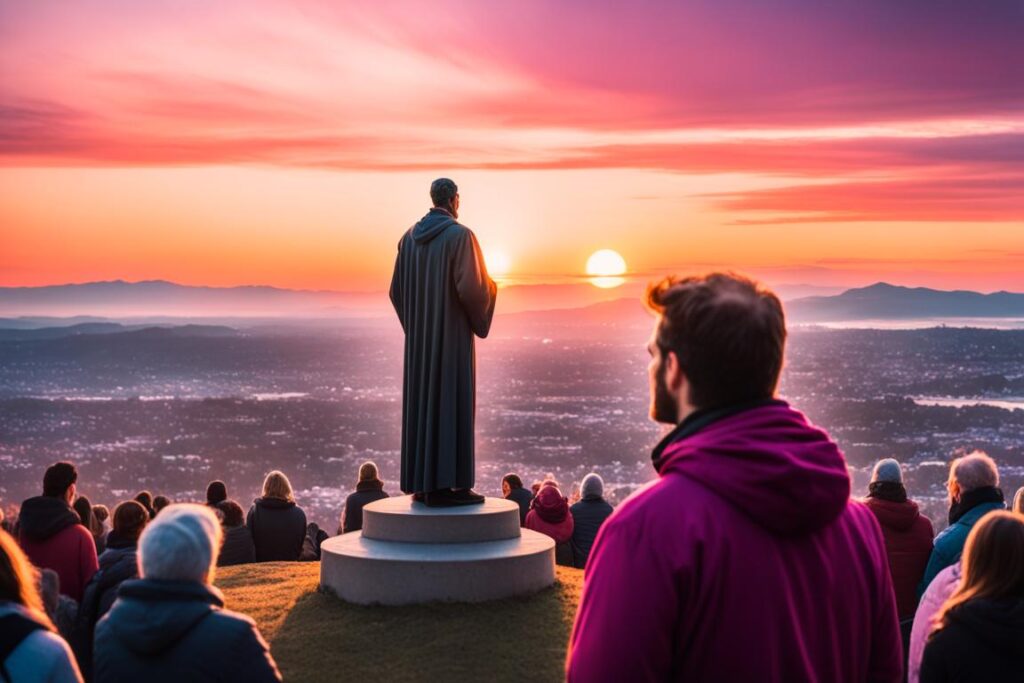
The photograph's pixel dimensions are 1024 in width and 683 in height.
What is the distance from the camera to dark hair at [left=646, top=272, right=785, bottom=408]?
2.91 metres

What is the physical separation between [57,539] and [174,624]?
4.83 metres

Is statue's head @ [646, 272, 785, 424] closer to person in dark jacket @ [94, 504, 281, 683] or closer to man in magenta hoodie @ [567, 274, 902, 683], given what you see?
man in magenta hoodie @ [567, 274, 902, 683]

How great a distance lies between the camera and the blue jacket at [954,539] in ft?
24.4

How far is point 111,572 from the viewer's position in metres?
7.25

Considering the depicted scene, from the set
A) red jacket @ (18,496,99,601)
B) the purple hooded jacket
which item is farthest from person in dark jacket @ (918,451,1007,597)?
red jacket @ (18,496,99,601)

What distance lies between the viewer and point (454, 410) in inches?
426

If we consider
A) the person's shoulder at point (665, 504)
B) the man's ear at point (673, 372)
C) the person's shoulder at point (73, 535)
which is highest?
the man's ear at point (673, 372)

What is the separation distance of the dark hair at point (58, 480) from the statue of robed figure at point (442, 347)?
3056 millimetres

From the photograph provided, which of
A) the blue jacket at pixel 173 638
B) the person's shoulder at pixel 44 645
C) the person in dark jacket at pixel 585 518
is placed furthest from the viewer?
the person in dark jacket at pixel 585 518

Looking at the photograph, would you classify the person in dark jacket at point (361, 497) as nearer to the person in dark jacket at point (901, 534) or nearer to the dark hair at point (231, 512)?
the dark hair at point (231, 512)

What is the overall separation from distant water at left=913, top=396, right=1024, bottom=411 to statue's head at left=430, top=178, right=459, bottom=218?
144 meters

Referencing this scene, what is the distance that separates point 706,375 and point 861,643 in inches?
35.1

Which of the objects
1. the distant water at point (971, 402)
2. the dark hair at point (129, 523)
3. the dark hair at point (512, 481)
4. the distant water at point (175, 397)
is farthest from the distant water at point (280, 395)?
the dark hair at point (129, 523)

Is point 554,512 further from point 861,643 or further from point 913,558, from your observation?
point 861,643
